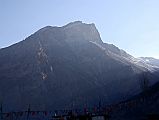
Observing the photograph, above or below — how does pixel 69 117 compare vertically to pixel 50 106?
below

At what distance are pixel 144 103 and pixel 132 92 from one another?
68599 mm

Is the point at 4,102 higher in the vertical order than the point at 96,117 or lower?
higher

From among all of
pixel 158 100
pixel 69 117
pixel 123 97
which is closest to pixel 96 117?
pixel 69 117

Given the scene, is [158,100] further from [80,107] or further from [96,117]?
[80,107]

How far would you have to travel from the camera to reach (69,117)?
67062 millimetres

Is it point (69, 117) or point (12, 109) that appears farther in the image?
point (12, 109)

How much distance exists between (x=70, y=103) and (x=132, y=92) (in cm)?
3411

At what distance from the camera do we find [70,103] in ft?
647

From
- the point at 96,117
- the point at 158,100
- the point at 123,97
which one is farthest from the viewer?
the point at 123,97

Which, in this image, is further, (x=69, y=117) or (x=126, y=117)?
(x=126, y=117)

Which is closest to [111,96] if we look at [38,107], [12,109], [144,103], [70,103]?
[70,103]

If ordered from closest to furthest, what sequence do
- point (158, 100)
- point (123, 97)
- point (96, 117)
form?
point (96, 117), point (158, 100), point (123, 97)

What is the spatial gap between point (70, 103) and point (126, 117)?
245ft

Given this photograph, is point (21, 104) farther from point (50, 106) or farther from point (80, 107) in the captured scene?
point (80, 107)
